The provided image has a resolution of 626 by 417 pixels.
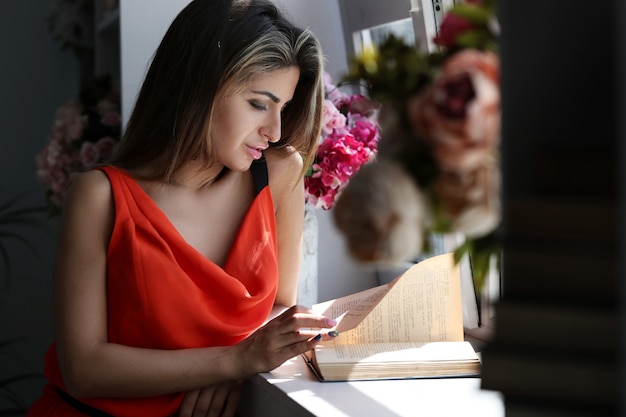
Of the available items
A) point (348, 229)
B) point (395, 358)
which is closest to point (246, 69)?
point (395, 358)

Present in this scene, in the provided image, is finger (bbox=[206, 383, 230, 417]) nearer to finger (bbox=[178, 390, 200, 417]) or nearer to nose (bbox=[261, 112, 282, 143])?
finger (bbox=[178, 390, 200, 417])

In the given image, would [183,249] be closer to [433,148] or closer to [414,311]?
[414,311]

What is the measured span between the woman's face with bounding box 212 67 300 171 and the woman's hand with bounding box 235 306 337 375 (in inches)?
11.8

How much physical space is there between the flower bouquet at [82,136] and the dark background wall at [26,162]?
481 millimetres

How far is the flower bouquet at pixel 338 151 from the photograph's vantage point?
154 cm

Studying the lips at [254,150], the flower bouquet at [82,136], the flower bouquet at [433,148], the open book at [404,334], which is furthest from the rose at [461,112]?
the flower bouquet at [82,136]

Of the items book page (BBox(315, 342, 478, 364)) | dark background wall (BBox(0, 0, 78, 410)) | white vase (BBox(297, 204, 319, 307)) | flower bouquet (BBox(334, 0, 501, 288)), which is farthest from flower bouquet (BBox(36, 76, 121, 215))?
flower bouquet (BBox(334, 0, 501, 288))

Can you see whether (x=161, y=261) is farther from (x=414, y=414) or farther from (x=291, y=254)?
(x=414, y=414)

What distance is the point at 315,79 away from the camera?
1470 millimetres

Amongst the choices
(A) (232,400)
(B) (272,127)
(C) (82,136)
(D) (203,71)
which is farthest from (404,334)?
(C) (82,136)

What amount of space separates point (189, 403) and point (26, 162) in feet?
5.07

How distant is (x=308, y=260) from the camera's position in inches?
68.8

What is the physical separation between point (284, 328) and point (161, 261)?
0.26 m

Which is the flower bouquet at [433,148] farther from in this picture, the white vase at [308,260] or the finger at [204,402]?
the white vase at [308,260]
